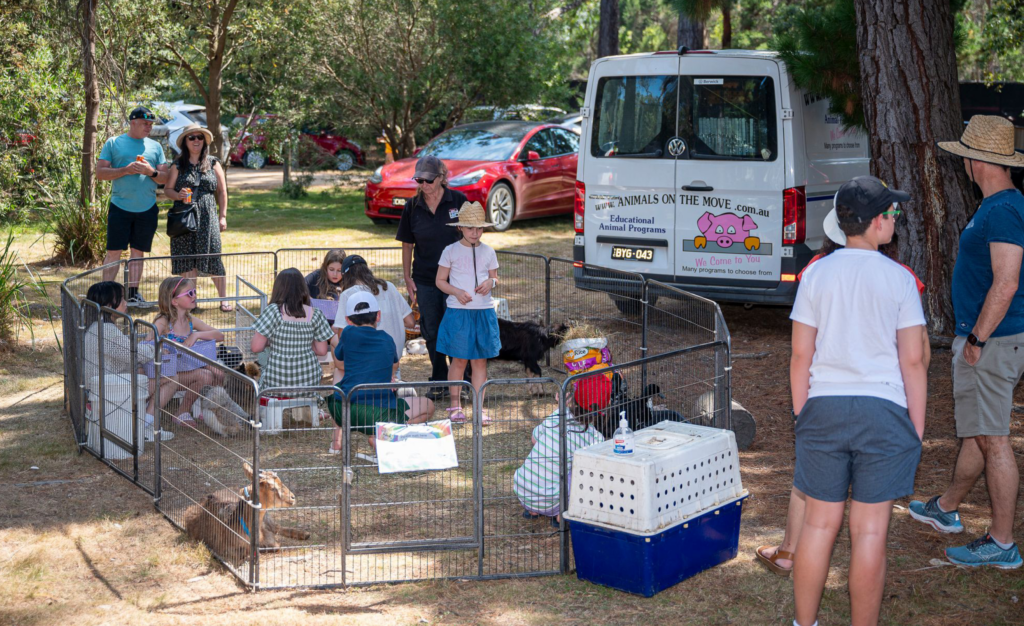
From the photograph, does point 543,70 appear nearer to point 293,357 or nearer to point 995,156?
point 293,357

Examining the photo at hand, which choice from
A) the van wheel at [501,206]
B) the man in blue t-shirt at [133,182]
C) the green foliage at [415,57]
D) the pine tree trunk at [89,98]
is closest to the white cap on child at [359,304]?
the man in blue t-shirt at [133,182]

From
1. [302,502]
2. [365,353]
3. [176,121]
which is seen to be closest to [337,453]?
[365,353]

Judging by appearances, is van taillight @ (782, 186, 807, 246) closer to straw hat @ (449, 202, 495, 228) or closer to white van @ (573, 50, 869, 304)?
white van @ (573, 50, 869, 304)

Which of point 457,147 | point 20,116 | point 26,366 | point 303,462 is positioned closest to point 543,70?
point 457,147

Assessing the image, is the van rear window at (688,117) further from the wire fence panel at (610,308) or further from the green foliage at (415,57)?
the green foliage at (415,57)

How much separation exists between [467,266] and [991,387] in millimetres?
3340

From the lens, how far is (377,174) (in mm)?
15586

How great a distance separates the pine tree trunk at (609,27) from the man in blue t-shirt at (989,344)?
18.1 m

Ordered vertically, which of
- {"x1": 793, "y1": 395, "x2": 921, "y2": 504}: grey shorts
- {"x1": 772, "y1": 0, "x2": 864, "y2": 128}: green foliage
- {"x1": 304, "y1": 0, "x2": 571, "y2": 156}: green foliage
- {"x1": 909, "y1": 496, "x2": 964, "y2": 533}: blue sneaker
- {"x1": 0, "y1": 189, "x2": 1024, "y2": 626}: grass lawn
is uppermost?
{"x1": 304, "y1": 0, "x2": 571, "y2": 156}: green foliage

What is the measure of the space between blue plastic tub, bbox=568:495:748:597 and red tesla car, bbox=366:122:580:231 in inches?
403

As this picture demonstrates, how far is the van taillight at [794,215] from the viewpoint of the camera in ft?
27.3

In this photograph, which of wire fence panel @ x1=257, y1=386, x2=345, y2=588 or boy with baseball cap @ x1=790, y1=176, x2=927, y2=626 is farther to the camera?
wire fence panel @ x1=257, y1=386, x2=345, y2=588

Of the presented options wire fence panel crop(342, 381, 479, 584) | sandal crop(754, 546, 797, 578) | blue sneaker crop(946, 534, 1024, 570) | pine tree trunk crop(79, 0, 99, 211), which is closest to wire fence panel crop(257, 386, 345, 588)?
wire fence panel crop(342, 381, 479, 584)

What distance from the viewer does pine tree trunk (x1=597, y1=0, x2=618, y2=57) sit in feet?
72.2
